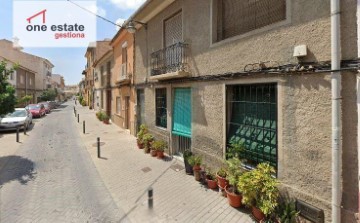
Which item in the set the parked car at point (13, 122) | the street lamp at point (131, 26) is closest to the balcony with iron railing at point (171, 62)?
the street lamp at point (131, 26)

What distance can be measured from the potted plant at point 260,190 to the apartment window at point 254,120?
23.2 inches

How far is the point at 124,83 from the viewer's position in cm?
1531

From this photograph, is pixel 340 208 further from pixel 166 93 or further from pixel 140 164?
pixel 166 93

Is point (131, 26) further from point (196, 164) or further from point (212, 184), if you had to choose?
point (212, 184)

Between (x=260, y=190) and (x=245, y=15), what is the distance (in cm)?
426

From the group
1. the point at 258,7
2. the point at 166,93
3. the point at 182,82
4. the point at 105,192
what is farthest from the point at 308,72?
the point at 166,93

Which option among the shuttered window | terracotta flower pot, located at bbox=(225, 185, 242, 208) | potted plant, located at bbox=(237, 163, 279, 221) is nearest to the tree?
the shuttered window

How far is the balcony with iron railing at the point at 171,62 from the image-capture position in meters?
8.06

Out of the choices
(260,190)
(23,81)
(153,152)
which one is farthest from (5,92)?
(23,81)

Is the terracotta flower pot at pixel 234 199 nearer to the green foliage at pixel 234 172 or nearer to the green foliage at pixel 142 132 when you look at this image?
the green foliage at pixel 234 172

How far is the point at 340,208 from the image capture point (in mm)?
3838

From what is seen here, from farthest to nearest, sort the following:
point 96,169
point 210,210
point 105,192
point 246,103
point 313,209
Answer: point 96,169, point 105,192, point 246,103, point 210,210, point 313,209

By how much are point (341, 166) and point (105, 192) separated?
17.9 ft

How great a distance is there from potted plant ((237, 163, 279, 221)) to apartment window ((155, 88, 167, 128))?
5677 mm
